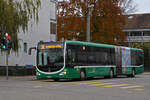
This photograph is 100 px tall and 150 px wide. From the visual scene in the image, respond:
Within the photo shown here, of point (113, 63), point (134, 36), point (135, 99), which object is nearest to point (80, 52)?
point (113, 63)

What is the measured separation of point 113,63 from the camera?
111 ft

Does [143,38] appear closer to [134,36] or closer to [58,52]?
[134,36]

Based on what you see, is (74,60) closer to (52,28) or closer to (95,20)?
(95,20)

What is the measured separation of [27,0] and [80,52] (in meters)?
8.48

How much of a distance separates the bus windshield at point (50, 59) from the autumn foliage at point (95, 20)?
64.0 feet

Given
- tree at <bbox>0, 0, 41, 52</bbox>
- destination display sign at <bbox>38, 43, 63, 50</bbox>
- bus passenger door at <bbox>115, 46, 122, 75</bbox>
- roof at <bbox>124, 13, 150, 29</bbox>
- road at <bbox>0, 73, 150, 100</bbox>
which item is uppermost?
roof at <bbox>124, 13, 150, 29</bbox>

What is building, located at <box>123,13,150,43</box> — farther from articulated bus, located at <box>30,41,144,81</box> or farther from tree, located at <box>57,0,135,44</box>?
articulated bus, located at <box>30,41,144,81</box>

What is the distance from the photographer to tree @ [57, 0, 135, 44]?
4653 cm

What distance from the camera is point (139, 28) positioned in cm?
8381

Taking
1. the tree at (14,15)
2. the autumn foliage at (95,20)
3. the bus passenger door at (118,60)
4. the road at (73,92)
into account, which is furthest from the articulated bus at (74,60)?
the autumn foliage at (95,20)

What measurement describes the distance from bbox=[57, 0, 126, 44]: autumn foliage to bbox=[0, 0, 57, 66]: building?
2005mm

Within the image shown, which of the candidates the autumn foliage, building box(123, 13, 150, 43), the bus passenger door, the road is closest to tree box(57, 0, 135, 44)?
the autumn foliage

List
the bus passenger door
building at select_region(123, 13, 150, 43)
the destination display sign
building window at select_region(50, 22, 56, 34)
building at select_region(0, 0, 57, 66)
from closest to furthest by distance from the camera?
the destination display sign < the bus passenger door < building at select_region(0, 0, 57, 66) < building window at select_region(50, 22, 56, 34) < building at select_region(123, 13, 150, 43)

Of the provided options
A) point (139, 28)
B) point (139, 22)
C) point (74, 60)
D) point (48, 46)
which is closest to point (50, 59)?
point (48, 46)
